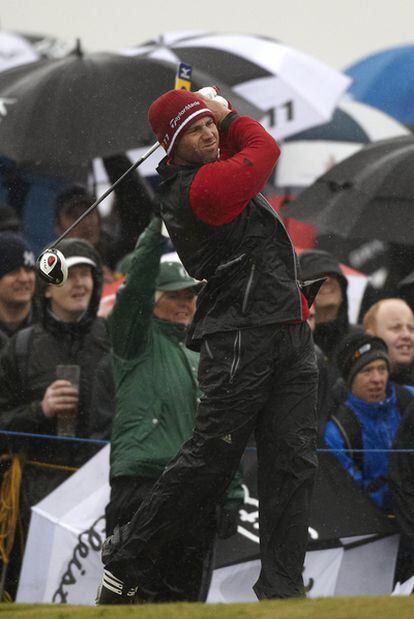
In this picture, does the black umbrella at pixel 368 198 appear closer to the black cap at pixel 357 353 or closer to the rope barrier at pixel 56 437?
the black cap at pixel 357 353

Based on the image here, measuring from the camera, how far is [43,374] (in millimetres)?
8266

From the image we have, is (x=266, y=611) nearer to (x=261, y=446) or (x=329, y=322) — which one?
(x=261, y=446)

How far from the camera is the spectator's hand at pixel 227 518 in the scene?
7422 millimetres

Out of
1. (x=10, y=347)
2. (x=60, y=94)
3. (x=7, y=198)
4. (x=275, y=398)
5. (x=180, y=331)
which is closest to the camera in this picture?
(x=275, y=398)

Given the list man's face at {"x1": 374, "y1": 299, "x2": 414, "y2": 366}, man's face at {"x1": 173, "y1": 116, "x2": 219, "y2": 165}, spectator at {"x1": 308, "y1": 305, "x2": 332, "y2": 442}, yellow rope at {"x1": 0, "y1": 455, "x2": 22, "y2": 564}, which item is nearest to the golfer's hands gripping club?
man's face at {"x1": 173, "y1": 116, "x2": 219, "y2": 165}

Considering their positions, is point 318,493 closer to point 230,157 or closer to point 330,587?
point 330,587

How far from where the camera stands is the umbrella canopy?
562 inches

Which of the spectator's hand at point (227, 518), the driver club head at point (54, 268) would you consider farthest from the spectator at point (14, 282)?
the driver club head at point (54, 268)

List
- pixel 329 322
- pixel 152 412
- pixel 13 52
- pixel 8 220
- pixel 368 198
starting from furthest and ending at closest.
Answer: pixel 13 52
pixel 8 220
pixel 368 198
pixel 329 322
pixel 152 412

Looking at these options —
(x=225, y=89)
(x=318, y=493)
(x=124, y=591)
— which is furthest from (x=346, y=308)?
(x=124, y=591)

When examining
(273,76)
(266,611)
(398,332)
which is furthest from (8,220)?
(266,611)

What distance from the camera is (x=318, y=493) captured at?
7934mm

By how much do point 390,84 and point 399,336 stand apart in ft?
28.8

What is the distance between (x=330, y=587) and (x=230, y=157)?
257cm
